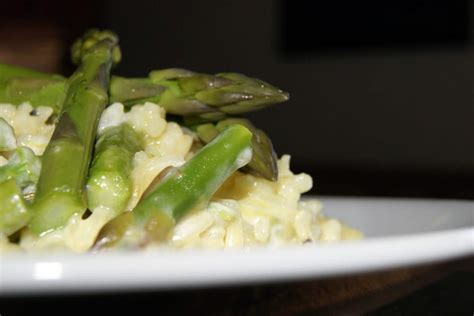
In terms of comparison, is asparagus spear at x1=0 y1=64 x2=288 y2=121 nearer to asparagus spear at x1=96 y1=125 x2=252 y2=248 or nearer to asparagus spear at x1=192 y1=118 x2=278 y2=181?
asparagus spear at x1=192 y1=118 x2=278 y2=181

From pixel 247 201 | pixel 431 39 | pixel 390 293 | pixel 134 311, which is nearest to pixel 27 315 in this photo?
pixel 134 311

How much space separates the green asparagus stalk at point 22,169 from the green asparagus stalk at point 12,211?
6cm

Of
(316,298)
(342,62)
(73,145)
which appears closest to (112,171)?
(73,145)

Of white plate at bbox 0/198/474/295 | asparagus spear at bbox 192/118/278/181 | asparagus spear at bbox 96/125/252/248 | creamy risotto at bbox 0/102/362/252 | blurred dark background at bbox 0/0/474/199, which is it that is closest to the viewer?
white plate at bbox 0/198/474/295

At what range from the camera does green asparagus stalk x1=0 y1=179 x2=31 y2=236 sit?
70 cm

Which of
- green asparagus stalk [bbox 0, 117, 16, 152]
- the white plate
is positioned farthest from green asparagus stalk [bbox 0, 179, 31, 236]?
the white plate

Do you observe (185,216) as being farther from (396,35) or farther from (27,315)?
(396,35)

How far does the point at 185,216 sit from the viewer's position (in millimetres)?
750

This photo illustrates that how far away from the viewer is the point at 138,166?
2.83ft

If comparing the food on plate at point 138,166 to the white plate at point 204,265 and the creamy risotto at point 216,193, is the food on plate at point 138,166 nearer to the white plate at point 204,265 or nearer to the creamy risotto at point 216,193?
the creamy risotto at point 216,193

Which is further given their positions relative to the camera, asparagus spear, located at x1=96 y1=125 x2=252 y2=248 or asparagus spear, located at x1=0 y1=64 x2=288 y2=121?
asparagus spear, located at x1=0 y1=64 x2=288 y2=121

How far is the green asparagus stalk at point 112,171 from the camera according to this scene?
2.55 ft

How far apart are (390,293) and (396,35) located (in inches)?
205

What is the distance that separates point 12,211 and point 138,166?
0.19 meters
